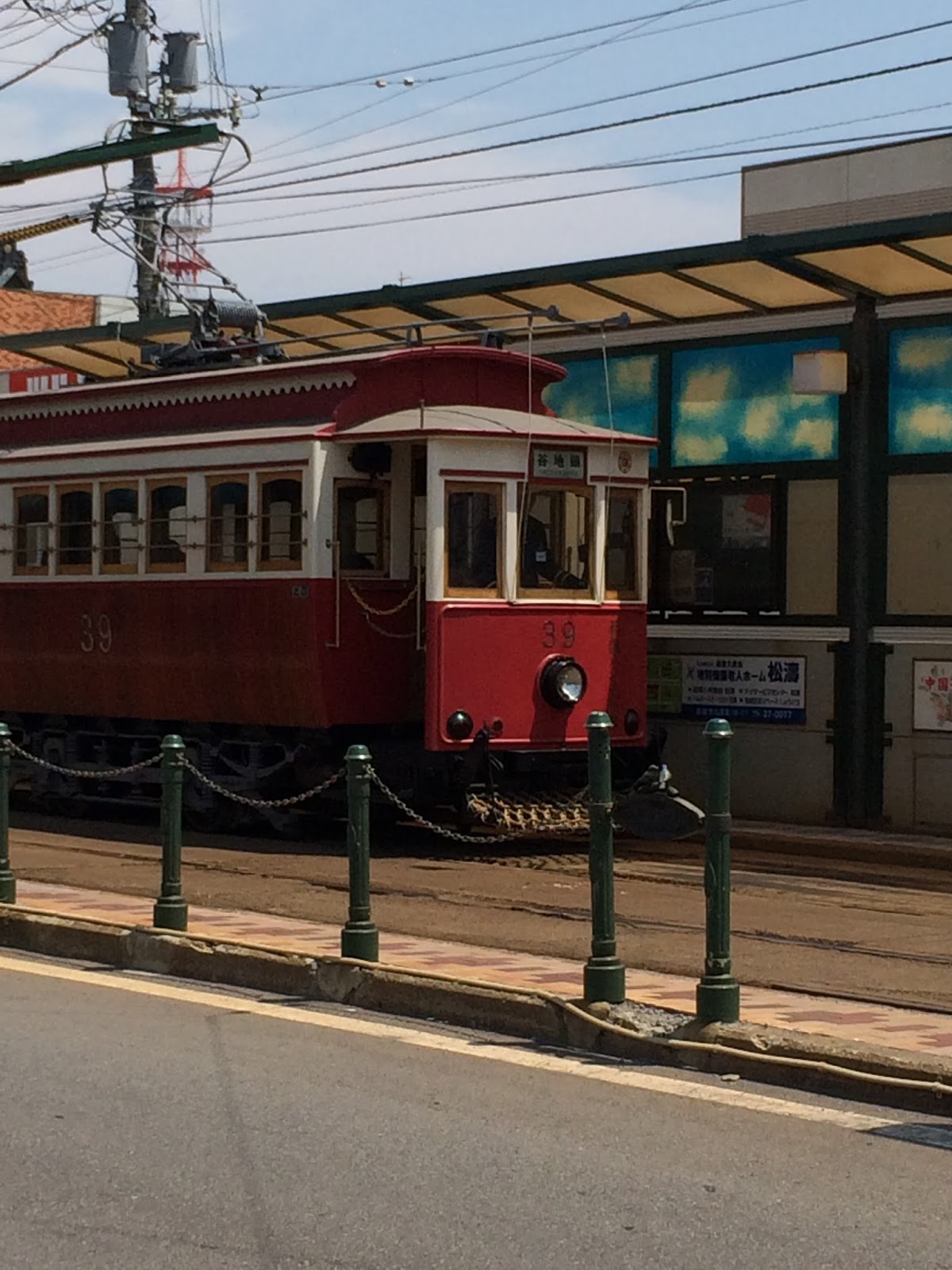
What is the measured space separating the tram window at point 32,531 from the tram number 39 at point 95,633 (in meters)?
0.70

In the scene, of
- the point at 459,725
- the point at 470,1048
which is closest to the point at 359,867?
the point at 470,1048

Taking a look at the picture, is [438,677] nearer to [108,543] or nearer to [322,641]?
[322,641]

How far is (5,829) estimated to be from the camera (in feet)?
40.2

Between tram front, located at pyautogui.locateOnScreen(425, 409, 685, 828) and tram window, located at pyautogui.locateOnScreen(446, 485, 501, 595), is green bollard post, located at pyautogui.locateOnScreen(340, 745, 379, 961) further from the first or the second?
tram window, located at pyautogui.locateOnScreen(446, 485, 501, 595)

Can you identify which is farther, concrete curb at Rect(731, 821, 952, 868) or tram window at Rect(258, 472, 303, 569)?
tram window at Rect(258, 472, 303, 569)

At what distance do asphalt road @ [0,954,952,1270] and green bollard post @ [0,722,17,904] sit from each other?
284cm

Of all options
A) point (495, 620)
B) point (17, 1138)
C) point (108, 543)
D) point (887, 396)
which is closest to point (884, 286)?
point (887, 396)

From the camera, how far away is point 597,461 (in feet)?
54.7

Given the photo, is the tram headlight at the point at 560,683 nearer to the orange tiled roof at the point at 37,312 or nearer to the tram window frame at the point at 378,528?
the tram window frame at the point at 378,528

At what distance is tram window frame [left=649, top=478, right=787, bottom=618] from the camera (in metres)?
18.2

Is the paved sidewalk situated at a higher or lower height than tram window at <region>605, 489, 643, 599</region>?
lower

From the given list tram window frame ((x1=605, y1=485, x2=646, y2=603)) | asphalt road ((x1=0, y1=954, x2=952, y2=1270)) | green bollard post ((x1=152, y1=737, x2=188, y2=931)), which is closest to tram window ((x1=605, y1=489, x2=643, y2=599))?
tram window frame ((x1=605, y1=485, x2=646, y2=603))


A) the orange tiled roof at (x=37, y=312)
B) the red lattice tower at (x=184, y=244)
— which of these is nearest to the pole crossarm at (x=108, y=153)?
the red lattice tower at (x=184, y=244)

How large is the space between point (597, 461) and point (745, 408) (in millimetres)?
2322
